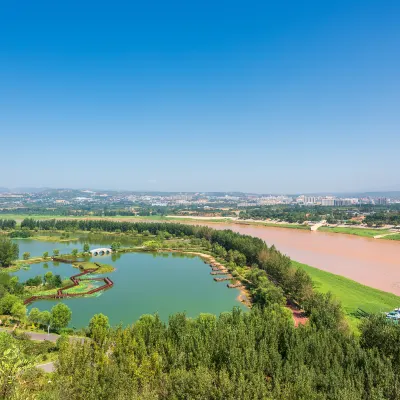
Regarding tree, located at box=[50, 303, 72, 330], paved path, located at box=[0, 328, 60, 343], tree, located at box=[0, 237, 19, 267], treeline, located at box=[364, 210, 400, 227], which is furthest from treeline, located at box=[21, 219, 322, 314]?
treeline, located at box=[364, 210, 400, 227]

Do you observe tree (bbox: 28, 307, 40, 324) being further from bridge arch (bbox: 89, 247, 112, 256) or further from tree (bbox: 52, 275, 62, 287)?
bridge arch (bbox: 89, 247, 112, 256)

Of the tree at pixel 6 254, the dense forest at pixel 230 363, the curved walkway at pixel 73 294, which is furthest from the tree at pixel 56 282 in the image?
the dense forest at pixel 230 363

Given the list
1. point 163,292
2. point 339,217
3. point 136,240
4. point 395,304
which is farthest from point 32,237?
point 339,217

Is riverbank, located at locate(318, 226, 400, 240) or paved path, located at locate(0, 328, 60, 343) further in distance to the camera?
riverbank, located at locate(318, 226, 400, 240)

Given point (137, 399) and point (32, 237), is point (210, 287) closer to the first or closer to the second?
point (137, 399)

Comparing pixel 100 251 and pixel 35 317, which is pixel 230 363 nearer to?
pixel 35 317

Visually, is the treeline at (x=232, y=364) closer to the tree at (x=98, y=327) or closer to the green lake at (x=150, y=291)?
the tree at (x=98, y=327)
